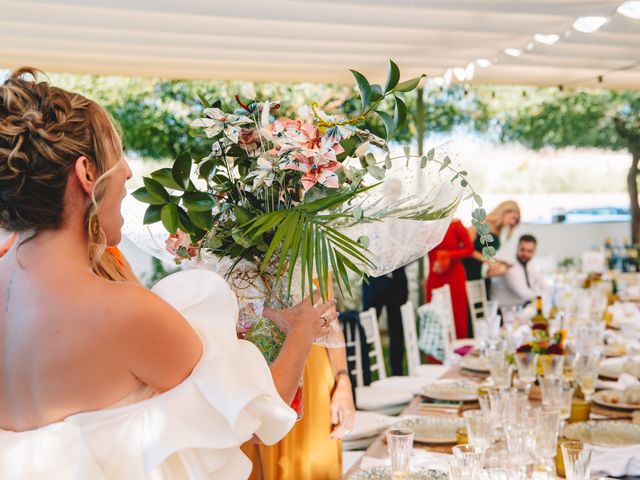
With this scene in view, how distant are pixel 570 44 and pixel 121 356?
5.91 meters

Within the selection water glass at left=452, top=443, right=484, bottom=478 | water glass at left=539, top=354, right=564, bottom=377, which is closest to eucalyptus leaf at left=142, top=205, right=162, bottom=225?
water glass at left=452, top=443, right=484, bottom=478

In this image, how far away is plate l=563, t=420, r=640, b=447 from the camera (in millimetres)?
2518

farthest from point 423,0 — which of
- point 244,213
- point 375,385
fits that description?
point 244,213

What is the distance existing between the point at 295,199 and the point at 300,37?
13.1 feet

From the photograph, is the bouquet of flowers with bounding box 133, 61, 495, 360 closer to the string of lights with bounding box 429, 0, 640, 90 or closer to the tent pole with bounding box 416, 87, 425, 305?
the string of lights with bounding box 429, 0, 640, 90

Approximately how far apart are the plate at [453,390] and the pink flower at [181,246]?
1631 mm

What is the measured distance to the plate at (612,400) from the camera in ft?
9.69

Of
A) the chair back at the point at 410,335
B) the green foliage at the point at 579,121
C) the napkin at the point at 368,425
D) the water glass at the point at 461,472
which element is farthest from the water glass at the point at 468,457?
the green foliage at the point at 579,121

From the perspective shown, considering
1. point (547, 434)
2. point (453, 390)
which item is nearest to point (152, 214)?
point (547, 434)

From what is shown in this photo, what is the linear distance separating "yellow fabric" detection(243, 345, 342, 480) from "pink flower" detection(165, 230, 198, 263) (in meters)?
0.61

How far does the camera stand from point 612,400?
3027 millimetres

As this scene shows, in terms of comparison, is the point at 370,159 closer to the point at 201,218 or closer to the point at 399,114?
the point at 399,114

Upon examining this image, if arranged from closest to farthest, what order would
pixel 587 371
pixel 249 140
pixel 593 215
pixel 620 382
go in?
pixel 249 140 → pixel 587 371 → pixel 620 382 → pixel 593 215

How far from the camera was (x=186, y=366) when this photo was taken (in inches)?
56.3
